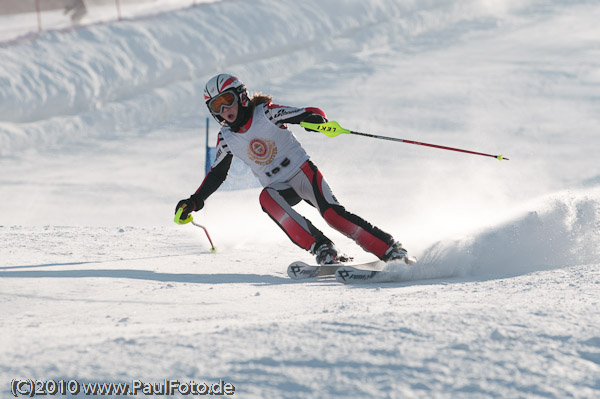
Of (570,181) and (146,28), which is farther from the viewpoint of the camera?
(146,28)

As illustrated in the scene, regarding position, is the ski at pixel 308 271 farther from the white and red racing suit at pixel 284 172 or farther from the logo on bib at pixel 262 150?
the logo on bib at pixel 262 150

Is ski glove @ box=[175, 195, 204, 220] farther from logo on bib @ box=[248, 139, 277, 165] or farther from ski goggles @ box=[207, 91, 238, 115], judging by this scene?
ski goggles @ box=[207, 91, 238, 115]

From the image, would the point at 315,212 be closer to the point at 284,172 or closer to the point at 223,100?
the point at 284,172

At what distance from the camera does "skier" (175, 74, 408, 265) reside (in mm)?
4961

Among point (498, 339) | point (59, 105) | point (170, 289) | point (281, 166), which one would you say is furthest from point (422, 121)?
point (498, 339)

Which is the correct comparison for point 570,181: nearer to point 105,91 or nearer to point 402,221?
point 402,221

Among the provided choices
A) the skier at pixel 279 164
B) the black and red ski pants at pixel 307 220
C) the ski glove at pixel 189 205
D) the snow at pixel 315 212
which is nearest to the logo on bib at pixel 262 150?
the skier at pixel 279 164

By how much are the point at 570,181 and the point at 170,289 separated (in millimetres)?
6956

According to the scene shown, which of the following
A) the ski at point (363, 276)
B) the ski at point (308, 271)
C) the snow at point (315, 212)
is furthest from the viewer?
the ski at point (308, 271)

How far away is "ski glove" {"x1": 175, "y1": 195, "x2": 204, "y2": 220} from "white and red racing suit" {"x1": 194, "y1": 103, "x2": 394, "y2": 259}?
0.41 m

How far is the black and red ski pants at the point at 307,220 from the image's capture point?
488cm

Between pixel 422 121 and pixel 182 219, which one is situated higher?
pixel 422 121

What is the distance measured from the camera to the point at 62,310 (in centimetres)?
362

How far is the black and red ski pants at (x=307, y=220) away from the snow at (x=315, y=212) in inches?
12.0
